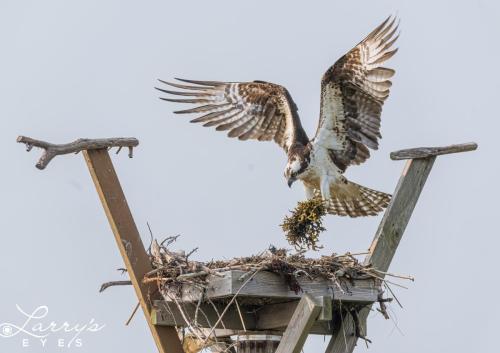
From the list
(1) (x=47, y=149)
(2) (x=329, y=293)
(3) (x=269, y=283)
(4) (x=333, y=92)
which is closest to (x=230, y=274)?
(3) (x=269, y=283)

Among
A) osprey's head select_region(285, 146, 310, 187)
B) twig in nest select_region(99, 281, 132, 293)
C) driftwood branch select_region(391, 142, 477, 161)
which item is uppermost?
driftwood branch select_region(391, 142, 477, 161)

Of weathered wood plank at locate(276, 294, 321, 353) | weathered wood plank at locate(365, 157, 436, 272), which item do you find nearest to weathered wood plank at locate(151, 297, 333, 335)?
weathered wood plank at locate(365, 157, 436, 272)

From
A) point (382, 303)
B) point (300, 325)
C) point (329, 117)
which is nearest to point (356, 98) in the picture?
point (329, 117)

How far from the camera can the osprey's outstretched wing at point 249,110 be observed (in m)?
9.16

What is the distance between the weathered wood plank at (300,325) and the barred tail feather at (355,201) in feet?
11.8

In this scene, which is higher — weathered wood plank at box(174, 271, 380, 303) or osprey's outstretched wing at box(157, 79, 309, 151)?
osprey's outstretched wing at box(157, 79, 309, 151)

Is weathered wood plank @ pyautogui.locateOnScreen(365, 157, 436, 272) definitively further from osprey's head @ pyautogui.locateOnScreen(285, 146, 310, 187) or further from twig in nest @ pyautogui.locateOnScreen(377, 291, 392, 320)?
osprey's head @ pyautogui.locateOnScreen(285, 146, 310, 187)

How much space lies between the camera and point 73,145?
6023mm

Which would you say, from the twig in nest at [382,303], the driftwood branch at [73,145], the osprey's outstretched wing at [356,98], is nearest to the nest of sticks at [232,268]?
the twig in nest at [382,303]

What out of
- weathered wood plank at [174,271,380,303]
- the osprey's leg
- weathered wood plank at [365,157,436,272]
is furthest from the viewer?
the osprey's leg

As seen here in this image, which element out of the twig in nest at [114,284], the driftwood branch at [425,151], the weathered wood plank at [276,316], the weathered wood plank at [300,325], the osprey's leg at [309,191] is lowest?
the twig in nest at [114,284]

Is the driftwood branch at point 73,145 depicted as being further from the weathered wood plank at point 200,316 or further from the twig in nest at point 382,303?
the twig in nest at point 382,303

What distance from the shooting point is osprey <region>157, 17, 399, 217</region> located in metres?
8.28

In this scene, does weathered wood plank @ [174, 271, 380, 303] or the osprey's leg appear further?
the osprey's leg
